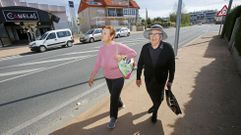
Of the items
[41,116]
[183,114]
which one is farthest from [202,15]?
[41,116]

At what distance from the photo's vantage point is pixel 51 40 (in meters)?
14.2

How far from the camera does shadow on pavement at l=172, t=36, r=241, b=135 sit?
2.63 m

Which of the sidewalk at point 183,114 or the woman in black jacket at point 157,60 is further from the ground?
the woman in black jacket at point 157,60

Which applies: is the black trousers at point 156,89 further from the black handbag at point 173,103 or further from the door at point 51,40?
the door at point 51,40

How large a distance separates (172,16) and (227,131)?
71.3m

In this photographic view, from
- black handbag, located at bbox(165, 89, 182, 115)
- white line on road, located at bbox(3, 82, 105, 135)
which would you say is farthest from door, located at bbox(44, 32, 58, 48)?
black handbag, located at bbox(165, 89, 182, 115)

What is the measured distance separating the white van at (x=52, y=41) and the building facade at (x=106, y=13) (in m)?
25.4

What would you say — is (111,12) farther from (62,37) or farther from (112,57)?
(112,57)

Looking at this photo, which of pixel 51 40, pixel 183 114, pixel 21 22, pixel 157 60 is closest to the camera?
pixel 157 60

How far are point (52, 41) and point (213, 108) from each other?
14.3 meters

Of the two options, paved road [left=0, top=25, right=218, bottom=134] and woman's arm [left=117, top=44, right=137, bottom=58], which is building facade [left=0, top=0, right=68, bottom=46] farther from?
woman's arm [left=117, top=44, right=137, bottom=58]

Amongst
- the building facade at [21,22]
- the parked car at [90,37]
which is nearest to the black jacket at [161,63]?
the parked car at [90,37]

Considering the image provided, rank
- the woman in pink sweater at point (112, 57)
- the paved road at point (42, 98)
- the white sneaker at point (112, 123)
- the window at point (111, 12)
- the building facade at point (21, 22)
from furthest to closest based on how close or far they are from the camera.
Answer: the window at point (111, 12) < the building facade at point (21, 22) < the paved road at point (42, 98) < the white sneaker at point (112, 123) < the woman in pink sweater at point (112, 57)

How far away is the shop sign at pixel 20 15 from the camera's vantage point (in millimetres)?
17969
